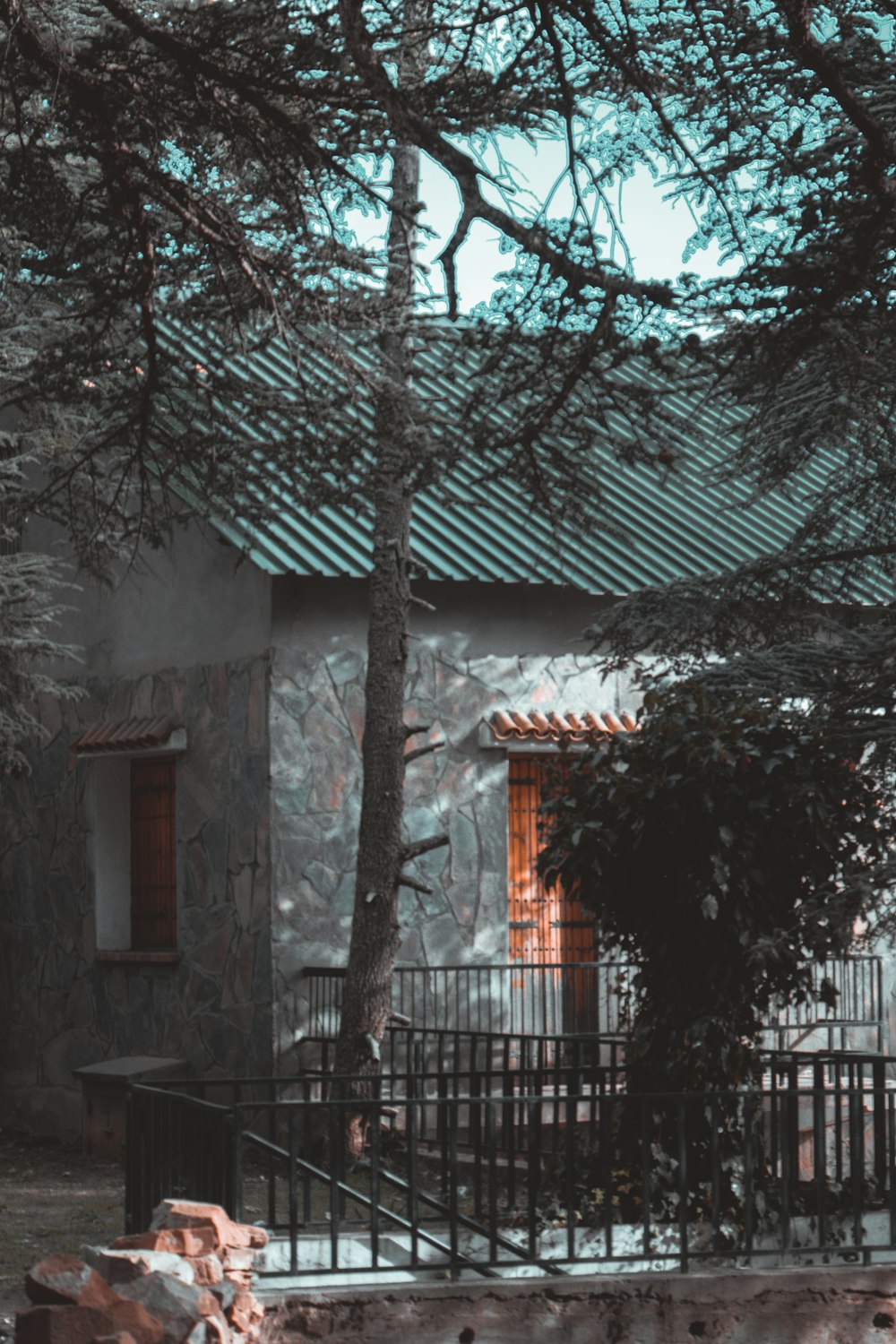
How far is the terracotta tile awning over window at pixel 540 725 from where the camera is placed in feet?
48.7

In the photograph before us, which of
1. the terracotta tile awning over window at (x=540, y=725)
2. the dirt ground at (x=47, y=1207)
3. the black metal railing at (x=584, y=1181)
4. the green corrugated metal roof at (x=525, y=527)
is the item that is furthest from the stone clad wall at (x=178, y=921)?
the black metal railing at (x=584, y=1181)

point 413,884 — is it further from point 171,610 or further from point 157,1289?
point 157,1289

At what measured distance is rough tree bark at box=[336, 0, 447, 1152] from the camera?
43.4 feet

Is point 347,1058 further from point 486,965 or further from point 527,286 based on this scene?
point 527,286

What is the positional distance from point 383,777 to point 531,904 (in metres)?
2.43

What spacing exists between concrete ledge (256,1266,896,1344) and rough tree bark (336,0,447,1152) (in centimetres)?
553

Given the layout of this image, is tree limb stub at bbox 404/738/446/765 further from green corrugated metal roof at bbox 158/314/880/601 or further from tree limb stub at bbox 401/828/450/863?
green corrugated metal roof at bbox 158/314/880/601

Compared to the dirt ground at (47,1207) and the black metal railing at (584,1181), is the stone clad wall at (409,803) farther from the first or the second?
the black metal railing at (584,1181)

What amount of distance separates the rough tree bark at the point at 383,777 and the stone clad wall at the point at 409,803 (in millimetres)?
505

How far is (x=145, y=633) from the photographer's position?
53.1 ft

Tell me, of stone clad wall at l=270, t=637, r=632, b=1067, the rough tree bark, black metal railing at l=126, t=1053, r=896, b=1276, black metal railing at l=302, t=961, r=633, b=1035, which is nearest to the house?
stone clad wall at l=270, t=637, r=632, b=1067

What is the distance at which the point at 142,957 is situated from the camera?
15570 mm

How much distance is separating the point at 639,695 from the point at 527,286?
8.21 meters

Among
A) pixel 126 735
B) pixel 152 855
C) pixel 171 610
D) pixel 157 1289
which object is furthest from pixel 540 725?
pixel 157 1289
